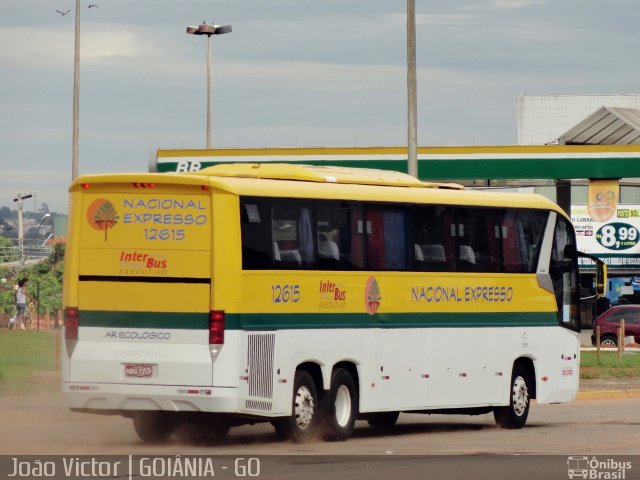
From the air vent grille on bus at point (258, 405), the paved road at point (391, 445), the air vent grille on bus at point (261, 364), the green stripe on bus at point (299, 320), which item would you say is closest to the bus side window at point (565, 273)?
the green stripe on bus at point (299, 320)

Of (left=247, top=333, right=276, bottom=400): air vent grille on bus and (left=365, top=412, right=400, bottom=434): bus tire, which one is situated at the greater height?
(left=247, top=333, right=276, bottom=400): air vent grille on bus

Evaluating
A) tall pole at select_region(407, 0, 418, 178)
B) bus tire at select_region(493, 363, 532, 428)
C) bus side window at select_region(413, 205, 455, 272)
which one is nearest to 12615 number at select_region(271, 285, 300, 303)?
bus side window at select_region(413, 205, 455, 272)

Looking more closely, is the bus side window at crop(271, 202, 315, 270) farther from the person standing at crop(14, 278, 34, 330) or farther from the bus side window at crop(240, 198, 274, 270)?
the person standing at crop(14, 278, 34, 330)

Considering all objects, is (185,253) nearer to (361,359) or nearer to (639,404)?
(361,359)

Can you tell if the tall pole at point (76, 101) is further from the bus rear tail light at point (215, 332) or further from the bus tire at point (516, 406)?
the bus rear tail light at point (215, 332)

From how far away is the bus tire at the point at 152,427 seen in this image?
1888 cm

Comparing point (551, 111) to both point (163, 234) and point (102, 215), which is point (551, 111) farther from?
point (163, 234)

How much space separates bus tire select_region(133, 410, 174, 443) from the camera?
1888cm

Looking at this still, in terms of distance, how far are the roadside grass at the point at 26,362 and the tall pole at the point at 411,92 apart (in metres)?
7.76

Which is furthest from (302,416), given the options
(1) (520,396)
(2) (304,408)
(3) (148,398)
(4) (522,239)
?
(4) (522,239)

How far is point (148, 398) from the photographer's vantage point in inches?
701

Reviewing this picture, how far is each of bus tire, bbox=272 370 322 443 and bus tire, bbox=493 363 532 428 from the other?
14.1 ft

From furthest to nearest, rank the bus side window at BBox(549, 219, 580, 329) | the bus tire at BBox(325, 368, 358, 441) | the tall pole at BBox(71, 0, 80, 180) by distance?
the tall pole at BBox(71, 0, 80, 180), the bus side window at BBox(549, 219, 580, 329), the bus tire at BBox(325, 368, 358, 441)

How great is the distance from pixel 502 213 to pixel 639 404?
6.71m
